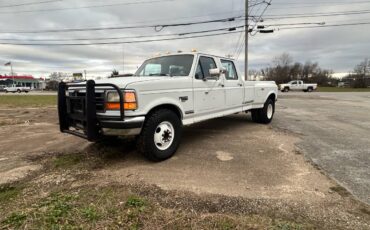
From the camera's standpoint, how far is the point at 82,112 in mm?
4402

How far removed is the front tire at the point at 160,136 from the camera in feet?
14.2

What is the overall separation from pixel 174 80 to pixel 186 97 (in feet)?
1.45

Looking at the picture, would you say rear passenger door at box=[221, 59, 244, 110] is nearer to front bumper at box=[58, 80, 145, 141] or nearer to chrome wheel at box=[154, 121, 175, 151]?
chrome wheel at box=[154, 121, 175, 151]

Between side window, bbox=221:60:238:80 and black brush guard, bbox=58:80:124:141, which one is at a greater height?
side window, bbox=221:60:238:80

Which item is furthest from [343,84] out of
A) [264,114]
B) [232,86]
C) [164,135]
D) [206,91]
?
[164,135]

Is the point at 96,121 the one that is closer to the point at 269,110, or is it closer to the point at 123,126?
the point at 123,126

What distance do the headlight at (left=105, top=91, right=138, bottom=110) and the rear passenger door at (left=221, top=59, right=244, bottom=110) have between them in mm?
2845

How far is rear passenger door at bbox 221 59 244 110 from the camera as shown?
6450mm

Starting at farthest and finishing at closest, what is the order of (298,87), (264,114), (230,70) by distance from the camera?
(298,87)
(264,114)
(230,70)

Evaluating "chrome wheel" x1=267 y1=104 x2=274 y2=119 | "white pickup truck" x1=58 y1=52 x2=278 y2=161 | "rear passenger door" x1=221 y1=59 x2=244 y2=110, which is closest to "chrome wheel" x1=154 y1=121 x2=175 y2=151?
"white pickup truck" x1=58 y1=52 x2=278 y2=161

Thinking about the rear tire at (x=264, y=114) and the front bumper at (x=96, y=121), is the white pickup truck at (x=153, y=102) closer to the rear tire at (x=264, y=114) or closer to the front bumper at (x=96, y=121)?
the front bumper at (x=96, y=121)

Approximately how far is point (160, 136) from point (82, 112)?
4.35 ft

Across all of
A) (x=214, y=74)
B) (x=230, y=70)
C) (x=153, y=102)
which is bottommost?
(x=153, y=102)

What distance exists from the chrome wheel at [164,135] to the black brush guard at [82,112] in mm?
776
